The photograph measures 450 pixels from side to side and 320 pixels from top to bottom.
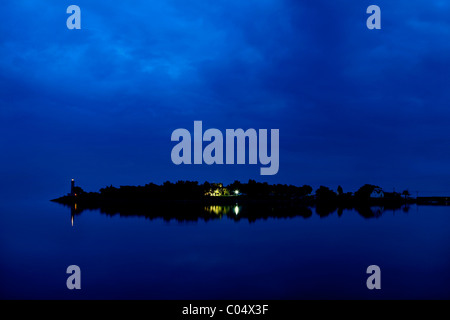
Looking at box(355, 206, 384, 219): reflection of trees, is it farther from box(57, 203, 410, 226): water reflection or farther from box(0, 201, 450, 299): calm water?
box(0, 201, 450, 299): calm water

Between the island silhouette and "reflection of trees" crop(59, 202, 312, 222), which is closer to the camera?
"reflection of trees" crop(59, 202, 312, 222)

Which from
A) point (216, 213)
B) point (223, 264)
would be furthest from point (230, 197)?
point (223, 264)

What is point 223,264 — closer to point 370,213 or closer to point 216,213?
point 216,213

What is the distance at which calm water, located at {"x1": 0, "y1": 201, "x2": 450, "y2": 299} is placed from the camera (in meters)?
18.9

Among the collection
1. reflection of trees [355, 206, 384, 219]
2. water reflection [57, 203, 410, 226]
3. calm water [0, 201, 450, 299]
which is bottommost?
calm water [0, 201, 450, 299]

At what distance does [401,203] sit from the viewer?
503 feet

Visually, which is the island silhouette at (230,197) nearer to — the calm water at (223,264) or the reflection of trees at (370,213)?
the reflection of trees at (370,213)

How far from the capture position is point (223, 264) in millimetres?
26047

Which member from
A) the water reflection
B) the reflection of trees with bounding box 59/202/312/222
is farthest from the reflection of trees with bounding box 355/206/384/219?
the reflection of trees with bounding box 59/202/312/222

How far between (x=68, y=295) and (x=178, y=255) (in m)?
12.5
